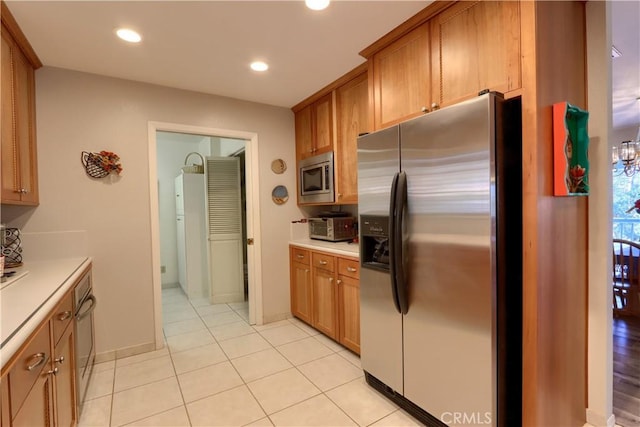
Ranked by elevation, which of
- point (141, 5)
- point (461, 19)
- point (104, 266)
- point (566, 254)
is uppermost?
point (141, 5)

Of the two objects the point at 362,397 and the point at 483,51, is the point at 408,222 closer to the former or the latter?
the point at 483,51

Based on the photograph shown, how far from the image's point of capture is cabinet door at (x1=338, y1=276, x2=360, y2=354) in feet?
8.20

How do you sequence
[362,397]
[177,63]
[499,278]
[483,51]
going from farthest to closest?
[177,63] < [362,397] < [483,51] < [499,278]

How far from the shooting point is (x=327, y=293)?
9.39 feet

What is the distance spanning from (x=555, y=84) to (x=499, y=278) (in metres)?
0.98

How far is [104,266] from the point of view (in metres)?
2.58

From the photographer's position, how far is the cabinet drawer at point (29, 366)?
3.01 feet

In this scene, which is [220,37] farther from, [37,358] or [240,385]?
[240,385]

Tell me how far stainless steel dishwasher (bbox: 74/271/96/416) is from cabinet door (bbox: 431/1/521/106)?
2492 mm

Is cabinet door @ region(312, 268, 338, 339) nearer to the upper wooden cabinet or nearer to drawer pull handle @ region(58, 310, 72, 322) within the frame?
the upper wooden cabinet

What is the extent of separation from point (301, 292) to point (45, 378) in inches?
90.4

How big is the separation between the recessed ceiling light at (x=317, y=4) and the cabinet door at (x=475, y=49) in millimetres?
645

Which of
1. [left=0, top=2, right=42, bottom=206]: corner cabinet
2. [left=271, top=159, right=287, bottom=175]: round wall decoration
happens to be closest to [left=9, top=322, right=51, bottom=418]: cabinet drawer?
A: [left=0, top=2, right=42, bottom=206]: corner cabinet

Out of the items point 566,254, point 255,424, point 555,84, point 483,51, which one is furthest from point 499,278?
point 255,424
